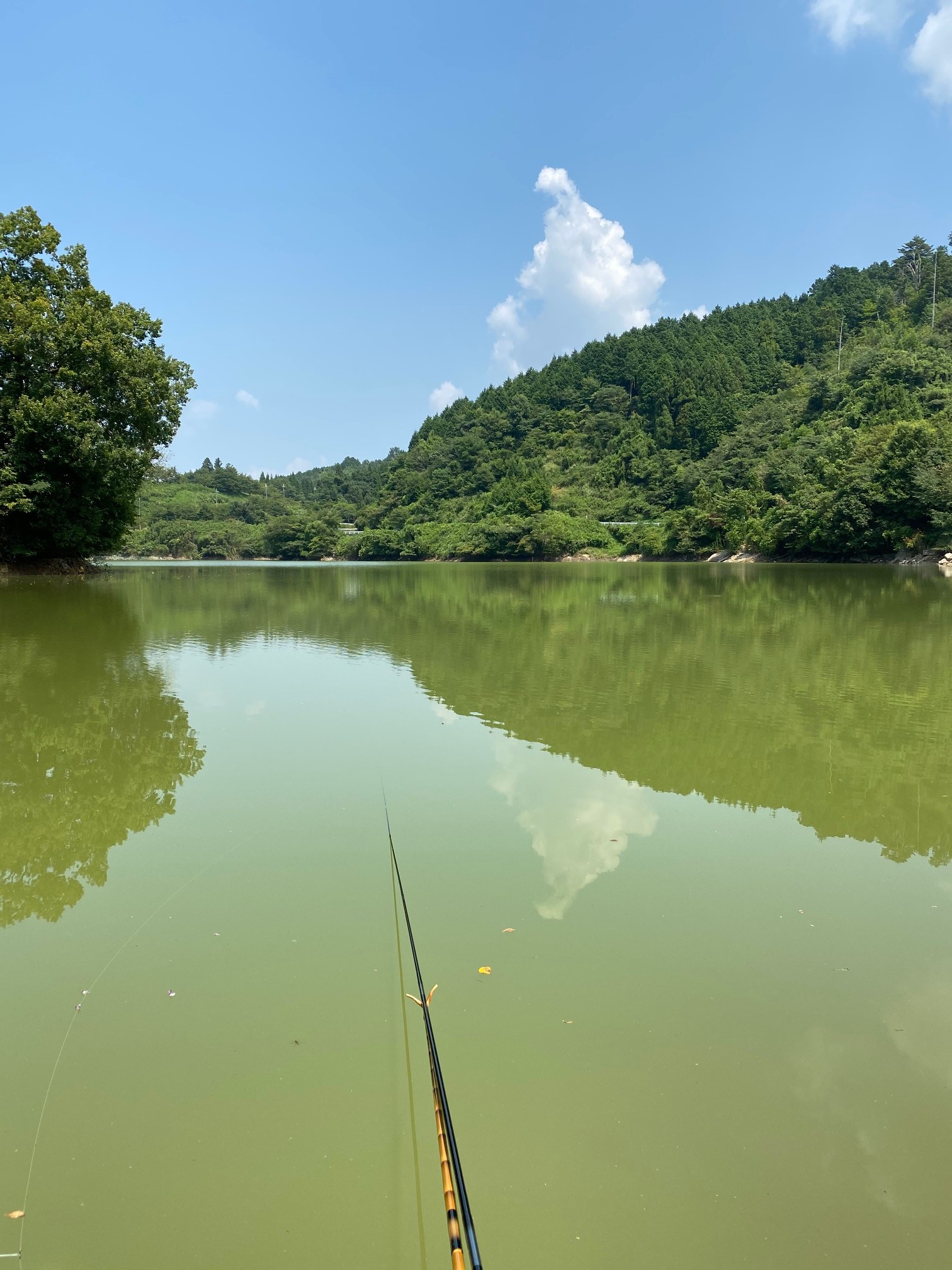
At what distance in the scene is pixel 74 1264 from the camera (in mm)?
2082

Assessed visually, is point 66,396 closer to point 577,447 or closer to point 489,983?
point 489,983

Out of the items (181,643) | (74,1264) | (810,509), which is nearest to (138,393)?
(181,643)

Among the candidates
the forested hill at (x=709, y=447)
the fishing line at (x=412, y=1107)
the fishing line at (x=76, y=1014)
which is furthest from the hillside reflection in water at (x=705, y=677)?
the forested hill at (x=709, y=447)

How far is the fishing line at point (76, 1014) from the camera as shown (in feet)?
7.30

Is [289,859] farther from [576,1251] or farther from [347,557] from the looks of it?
[347,557]

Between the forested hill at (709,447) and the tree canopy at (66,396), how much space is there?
3809 centimetres

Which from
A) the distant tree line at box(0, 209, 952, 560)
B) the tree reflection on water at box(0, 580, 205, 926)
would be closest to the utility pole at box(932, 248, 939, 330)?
the distant tree line at box(0, 209, 952, 560)

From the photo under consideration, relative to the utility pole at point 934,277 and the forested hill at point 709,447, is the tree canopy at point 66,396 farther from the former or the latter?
the utility pole at point 934,277

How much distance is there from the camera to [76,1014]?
3.18 metres

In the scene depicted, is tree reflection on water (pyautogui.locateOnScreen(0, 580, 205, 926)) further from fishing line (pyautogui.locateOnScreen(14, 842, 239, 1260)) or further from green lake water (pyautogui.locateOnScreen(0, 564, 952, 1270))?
fishing line (pyautogui.locateOnScreen(14, 842, 239, 1260))

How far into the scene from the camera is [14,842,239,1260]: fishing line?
7.30 feet

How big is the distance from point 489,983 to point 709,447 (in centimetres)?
8715

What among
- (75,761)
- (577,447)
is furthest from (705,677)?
(577,447)

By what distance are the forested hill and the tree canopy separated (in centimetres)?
3809
